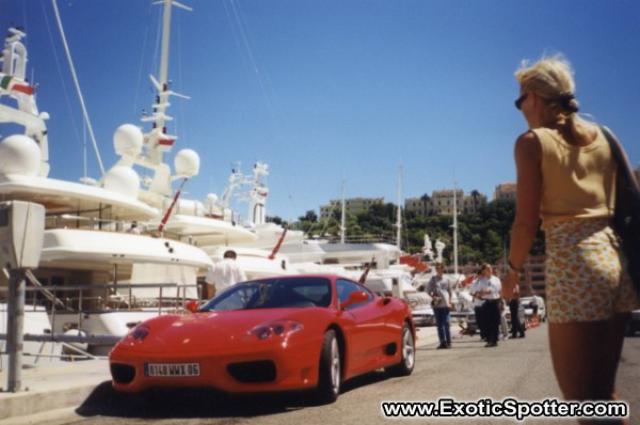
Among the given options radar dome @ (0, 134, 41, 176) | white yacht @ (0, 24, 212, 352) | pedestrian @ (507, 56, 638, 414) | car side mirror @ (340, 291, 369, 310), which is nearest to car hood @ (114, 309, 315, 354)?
car side mirror @ (340, 291, 369, 310)

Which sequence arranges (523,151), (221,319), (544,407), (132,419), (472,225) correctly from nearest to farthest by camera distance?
(523,151), (544,407), (132,419), (221,319), (472,225)

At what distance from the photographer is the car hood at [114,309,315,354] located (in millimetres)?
5641

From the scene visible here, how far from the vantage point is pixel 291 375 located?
558cm

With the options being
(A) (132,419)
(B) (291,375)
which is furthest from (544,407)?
(A) (132,419)

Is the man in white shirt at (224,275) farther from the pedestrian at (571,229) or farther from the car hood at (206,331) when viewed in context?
the pedestrian at (571,229)

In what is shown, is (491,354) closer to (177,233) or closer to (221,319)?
(221,319)

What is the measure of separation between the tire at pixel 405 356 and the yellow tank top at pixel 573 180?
18.9ft

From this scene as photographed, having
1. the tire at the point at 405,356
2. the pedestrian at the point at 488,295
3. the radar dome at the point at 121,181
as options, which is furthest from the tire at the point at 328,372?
the radar dome at the point at 121,181

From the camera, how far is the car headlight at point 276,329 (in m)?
5.68

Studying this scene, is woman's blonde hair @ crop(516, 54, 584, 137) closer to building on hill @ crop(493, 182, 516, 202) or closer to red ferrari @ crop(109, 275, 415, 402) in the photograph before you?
red ferrari @ crop(109, 275, 415, 402)

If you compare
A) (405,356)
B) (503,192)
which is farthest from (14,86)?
(503,192)

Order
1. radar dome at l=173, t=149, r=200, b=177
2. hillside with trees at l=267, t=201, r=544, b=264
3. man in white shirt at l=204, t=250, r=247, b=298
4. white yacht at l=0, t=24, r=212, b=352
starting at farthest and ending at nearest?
1. hillside with trees at l=267, t=201, r=544, b=264
2. radar dome at l=173, t=149, r=200, b=177
3. white yacht at l=0, t=24, r=212, b=352
4. man in white shirt at l=204, t=250, r=247, b=298

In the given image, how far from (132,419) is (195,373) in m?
0.64

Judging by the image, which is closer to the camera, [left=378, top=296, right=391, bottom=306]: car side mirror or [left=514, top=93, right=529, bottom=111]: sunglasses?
[left=514, top=93, right=529, bottom=111]: sunglasses
